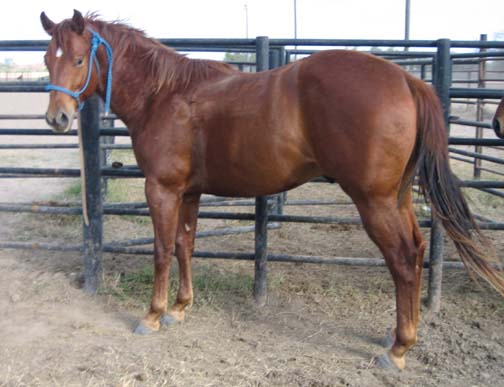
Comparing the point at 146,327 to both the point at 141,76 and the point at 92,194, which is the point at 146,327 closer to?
the point at 92,194

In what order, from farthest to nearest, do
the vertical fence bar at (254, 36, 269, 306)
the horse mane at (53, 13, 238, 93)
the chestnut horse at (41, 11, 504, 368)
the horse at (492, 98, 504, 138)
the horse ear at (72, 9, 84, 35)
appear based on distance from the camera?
the vertical fence bar at (254, 36, 269, 306)
the horse mane at (53, 13, 238, 93)
the horse at (492, 98, 504, 138)
the horse ear at (72, 9, 84, 35)
the chestnut horse at (41, 11, 504, 368)

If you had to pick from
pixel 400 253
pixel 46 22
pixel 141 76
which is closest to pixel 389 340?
pixel 400 253

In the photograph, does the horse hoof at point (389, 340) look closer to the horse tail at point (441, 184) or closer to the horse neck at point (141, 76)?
the horse tail at point (441, 184)

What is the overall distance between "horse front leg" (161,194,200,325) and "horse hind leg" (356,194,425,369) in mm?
1150

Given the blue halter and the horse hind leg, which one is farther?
the blue halter

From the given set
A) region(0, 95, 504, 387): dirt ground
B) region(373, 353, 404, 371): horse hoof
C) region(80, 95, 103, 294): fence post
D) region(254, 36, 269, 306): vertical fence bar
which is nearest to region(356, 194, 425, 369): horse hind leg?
region(373, 353, 404, 371): horse hoof

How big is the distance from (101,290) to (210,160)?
139cm

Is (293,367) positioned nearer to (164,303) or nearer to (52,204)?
(164,303)

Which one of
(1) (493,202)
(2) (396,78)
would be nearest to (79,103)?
(2) (396,78)

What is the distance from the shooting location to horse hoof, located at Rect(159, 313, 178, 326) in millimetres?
3346

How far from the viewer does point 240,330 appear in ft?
10.6

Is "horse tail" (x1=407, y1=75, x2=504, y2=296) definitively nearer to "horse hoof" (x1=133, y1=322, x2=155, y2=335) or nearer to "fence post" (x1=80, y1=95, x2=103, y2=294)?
"horse hoof" (x1=133, y1=322, x2=155, y2=335)

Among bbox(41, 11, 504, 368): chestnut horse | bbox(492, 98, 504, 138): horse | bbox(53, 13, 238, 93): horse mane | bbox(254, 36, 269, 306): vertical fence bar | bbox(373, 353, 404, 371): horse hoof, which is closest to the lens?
bbox(41, 11, 504, 368): chestnut horse

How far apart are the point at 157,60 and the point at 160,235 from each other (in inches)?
40.3
